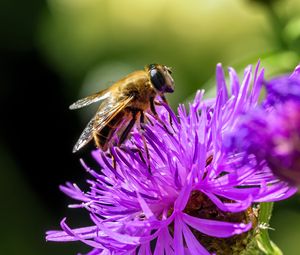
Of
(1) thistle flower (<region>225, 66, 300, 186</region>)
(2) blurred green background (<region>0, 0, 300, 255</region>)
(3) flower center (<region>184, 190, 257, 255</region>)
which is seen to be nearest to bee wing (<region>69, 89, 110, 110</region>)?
(3) flower center (<region>184, 190, 257, 255</region>)

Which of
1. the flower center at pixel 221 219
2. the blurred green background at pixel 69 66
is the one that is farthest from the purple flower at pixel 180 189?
the blurred green background at pixel 69 66

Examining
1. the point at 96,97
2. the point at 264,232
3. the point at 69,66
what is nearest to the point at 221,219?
the point at 264,232

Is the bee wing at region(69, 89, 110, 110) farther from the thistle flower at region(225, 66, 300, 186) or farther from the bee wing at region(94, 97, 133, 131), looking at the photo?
the thistle flower at region(225, 66, 300, 186)

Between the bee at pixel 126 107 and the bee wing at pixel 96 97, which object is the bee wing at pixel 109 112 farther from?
the bee wing at pixel 96 97

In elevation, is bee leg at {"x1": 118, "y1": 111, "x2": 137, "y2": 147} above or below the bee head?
below

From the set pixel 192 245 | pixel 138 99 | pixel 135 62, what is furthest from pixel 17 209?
pixel 192 245

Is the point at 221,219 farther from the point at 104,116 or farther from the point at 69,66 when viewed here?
the point at 69,66
